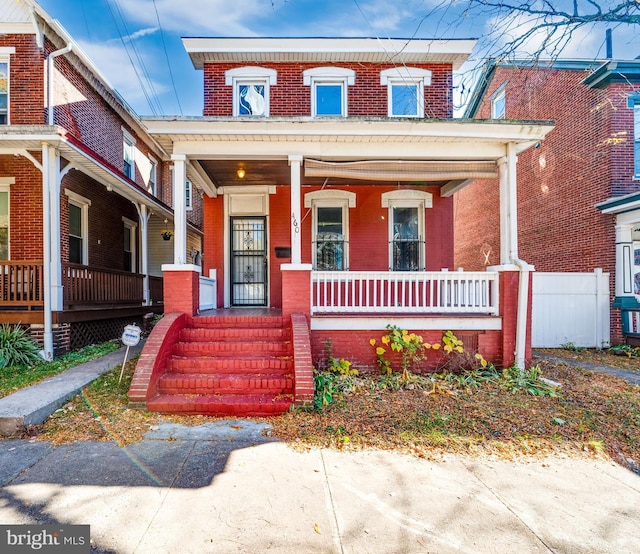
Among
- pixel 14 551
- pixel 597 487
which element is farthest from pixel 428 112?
pixel 14 551

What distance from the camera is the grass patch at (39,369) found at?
16.8 ft

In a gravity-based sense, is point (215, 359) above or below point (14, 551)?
above

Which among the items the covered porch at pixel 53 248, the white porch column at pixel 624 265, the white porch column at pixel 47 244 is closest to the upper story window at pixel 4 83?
the covered porch at pixel 53 248

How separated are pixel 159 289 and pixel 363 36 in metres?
9.57

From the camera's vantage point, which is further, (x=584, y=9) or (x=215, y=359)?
(x=215, y=359)

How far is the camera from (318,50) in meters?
8.26

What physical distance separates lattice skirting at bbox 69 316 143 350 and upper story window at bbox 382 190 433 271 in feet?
22.7

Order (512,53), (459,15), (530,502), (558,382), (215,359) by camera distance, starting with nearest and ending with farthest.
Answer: (530,502)
(459,15)
(512,53)
(215,359)
(558,382)

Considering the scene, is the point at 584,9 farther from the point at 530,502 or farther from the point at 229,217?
the point at 229,217

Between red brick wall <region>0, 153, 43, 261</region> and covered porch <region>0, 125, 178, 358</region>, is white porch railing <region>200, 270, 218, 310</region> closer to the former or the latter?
covered porch <region>0, 125, 178, 358</region>

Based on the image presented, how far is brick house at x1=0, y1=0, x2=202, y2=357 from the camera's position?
674 centimetres

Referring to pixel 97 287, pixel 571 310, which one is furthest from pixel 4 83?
pixel 571 310

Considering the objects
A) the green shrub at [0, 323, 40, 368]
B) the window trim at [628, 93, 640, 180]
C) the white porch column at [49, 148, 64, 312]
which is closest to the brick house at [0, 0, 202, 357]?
the white porch column at [49, 148, 64, 312]

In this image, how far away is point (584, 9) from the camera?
4.25 meters
